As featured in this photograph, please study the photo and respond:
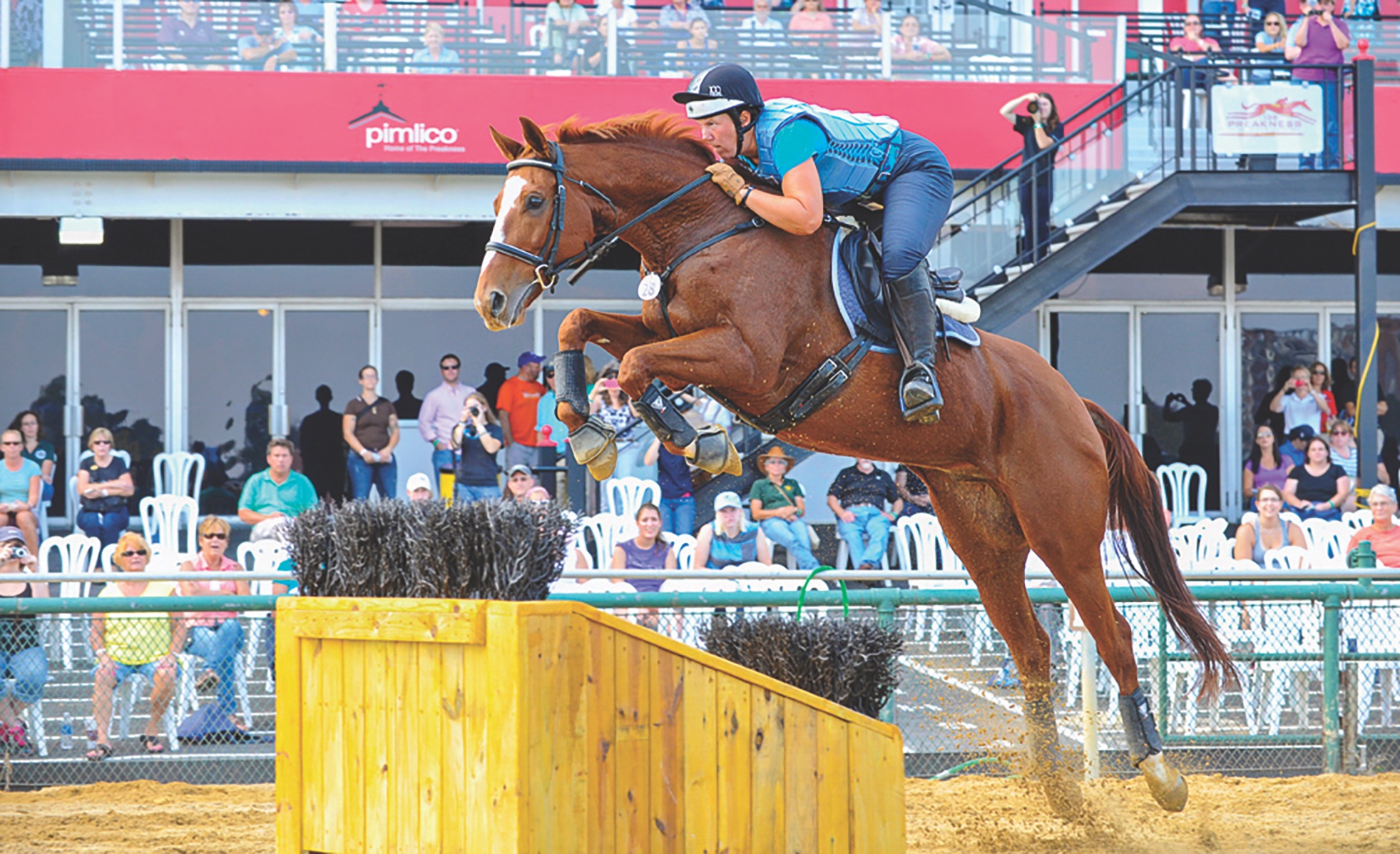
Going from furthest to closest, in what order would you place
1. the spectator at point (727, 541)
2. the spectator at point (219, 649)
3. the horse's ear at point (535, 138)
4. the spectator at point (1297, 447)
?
the spectator at point (1297, 447) → the spectator at point (727, 541) → the spectator at point (219, 649) → the horse's ear at point (535, 138)

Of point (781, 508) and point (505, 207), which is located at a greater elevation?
point (505, 207)

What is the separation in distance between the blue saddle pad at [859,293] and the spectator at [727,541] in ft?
13.1

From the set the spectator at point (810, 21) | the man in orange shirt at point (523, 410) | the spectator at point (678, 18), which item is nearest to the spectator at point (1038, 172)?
the spectator at point (810, 21)

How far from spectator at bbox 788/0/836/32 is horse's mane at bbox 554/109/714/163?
7.64 m

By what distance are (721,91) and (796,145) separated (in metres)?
0.31

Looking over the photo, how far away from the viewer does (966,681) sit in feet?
23.4

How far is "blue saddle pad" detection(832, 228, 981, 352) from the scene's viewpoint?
16.2 ft

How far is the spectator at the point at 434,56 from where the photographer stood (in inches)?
477

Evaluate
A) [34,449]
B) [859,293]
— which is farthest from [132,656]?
[34,449]

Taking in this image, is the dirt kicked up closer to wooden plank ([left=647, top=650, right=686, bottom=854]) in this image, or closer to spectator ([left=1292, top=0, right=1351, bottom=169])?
wooden plank ([left=647, top=650, right=686, bottom=854])

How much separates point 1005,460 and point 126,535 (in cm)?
488

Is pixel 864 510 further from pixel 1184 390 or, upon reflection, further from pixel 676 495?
pixel 1184 390

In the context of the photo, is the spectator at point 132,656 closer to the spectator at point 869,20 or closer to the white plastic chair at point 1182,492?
the spectator at point 869,20

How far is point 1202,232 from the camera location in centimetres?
1505
